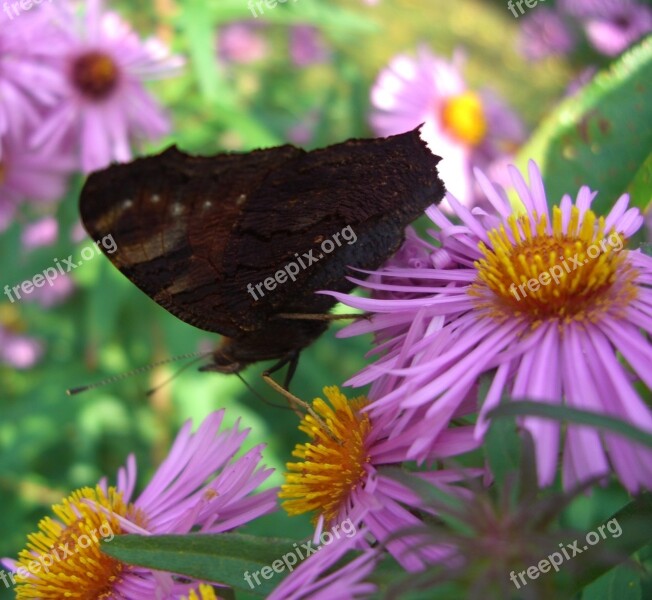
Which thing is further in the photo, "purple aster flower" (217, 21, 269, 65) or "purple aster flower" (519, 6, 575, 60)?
"purple aster flower" (217, 21, 269, 65)

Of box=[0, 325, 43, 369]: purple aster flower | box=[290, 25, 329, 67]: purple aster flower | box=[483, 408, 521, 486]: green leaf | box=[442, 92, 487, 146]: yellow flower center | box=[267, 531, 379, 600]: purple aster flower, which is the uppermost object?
box=[290, 25, 329, 67]: purple aster flower

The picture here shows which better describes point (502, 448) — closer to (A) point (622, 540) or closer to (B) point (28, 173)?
(A) point (622, 540)

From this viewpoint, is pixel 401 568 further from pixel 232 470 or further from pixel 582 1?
pixel 582 1

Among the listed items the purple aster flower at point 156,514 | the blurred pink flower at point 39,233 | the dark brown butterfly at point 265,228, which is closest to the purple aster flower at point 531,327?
the dark brown butterfly at point 265,228

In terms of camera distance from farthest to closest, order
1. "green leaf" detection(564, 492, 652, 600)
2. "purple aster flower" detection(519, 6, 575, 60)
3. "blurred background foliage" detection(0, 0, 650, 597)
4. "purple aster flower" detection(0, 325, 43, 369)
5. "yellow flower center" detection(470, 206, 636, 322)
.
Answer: "purple aster flower" detection(519, 6, 575, 60), "purple aster flower" detection(0, 325, 43, 369), "blurred background foliage" detection(0, 0, 650, 597), "yellow flower center" detection(470, 206, 636, 322), "green leaf" detection(564, 492, 652, 600)

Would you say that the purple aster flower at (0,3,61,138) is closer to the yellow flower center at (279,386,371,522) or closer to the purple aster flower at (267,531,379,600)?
the yellow flower center at (279,386,371,522)

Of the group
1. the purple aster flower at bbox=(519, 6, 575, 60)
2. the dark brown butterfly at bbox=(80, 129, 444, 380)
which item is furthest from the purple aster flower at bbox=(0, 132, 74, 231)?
the purple aster flower at bbox=(519, 6, 575, 60)
